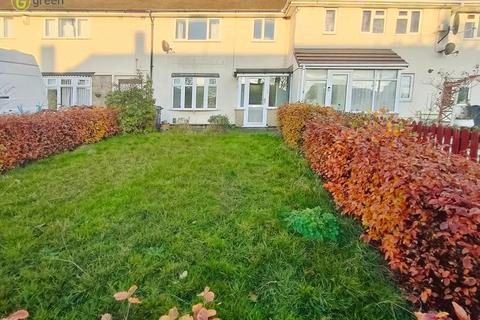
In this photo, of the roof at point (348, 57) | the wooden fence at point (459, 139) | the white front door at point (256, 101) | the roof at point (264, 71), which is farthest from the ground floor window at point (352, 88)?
the wooden fence at point (459, 139)

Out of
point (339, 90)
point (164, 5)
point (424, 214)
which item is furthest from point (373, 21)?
point (424, 214)

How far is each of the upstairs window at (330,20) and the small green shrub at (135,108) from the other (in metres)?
9.14

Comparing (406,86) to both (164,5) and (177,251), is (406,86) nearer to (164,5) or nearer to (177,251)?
(164,5)

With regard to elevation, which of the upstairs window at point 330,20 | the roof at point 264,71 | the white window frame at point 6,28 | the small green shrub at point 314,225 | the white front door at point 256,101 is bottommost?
the small green shrub at point 314,225

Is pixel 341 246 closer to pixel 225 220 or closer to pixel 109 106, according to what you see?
pixel 225 220

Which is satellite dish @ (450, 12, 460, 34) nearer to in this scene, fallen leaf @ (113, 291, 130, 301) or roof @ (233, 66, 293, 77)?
roof @ (233, 66, 293, 77)

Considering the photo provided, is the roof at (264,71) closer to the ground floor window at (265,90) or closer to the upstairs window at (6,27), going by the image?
the ground floor window at (265,90)

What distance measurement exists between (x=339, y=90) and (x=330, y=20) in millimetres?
3533

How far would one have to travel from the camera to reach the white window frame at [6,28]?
58.6ft

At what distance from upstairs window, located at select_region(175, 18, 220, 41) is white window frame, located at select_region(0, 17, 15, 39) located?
921 centimetres

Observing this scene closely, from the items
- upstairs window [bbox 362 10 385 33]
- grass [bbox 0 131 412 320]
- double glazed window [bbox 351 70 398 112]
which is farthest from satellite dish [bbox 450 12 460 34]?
grass [bbox 0 131 412 320]

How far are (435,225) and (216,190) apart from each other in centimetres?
349

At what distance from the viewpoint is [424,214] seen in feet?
7.27

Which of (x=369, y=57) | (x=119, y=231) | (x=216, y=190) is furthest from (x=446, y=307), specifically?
(x=369, y=57)
